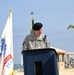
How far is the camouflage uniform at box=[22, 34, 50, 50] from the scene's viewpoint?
500 centimetres

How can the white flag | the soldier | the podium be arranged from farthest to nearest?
1. the white flag
2. the soldier
3. the podium

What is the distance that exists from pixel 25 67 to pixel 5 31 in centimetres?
208

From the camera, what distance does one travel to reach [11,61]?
6621 millimetres

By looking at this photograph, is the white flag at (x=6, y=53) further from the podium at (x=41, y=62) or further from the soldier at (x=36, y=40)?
the podium at (x=41, y=62)

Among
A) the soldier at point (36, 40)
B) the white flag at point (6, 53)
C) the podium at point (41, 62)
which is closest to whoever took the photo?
the podium at point (41, 62)

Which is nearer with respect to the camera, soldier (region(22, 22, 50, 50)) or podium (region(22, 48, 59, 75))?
podium (region(22, 48, 59, 75))

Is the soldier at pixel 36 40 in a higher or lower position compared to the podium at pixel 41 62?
higher

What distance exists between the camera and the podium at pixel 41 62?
462cm

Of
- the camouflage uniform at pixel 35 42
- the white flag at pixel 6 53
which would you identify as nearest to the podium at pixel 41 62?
the camouflage uniform at pixel 35 42

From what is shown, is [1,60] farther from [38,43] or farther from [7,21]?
[38,43]

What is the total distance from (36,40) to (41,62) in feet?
1.62

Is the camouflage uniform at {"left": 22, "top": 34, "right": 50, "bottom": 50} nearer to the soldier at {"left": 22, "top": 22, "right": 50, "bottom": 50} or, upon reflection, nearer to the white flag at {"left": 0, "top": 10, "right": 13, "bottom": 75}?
the soldier at {"left": 22, "top": 22, "right": 50, "bottom": 50}

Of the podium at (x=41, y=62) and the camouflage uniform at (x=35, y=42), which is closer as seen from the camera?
the podium at (x=41, y=62)

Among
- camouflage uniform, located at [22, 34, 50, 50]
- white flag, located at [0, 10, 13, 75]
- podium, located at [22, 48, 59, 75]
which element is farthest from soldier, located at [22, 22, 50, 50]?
white flag, located at [0, 10, 13, 75]
